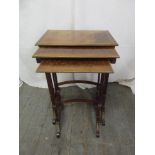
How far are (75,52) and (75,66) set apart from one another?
10cm

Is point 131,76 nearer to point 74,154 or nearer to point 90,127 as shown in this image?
point 90,127

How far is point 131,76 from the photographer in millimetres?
2160

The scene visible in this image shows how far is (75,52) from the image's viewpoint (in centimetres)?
124

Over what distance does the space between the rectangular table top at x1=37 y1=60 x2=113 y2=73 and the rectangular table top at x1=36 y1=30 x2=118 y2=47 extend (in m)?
0.14

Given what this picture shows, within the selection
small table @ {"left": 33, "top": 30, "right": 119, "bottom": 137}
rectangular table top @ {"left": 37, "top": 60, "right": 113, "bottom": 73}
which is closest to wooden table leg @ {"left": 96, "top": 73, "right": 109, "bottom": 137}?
small table @ {"left": 33, "top": 30, "right": 119, "bottom": 137}

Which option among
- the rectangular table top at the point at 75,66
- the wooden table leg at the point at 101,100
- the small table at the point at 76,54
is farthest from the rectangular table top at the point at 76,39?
the wooden table leg at the point at 101,100

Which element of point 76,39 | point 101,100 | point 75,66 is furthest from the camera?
point 101,100

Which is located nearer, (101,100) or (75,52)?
(75,52)

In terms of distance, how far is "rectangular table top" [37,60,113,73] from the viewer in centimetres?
116

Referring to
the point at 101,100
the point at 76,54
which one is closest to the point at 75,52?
the point at 76,54

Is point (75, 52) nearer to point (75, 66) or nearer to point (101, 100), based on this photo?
point (75, 66)

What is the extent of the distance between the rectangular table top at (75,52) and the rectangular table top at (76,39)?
0.12 ft

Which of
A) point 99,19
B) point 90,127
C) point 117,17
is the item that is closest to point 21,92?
point 90,127

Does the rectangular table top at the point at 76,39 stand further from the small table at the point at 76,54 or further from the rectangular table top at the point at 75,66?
the rectangular table top at the point at 75,66
